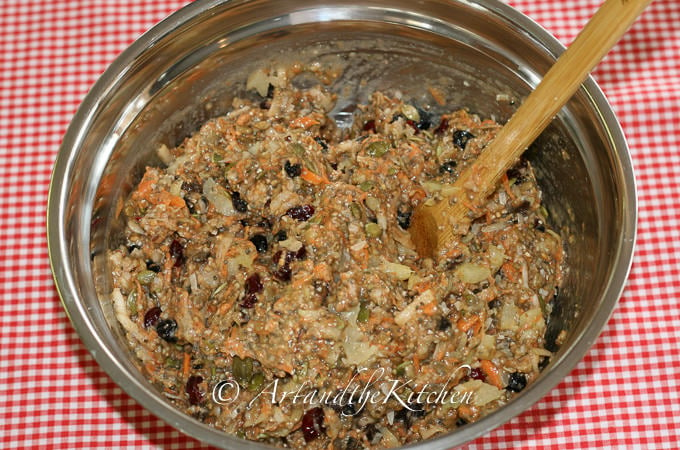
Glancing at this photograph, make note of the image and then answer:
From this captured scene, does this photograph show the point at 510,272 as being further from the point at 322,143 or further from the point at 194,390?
the point at 194,390

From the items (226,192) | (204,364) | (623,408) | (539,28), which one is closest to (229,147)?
(226,192)

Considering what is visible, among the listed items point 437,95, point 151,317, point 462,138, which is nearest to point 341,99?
point 437,95

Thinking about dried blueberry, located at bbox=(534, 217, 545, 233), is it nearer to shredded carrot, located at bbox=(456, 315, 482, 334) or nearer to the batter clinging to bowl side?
the batter clinging to bowl side

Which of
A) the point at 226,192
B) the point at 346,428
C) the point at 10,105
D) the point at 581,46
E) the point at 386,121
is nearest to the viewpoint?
the point at 581,46

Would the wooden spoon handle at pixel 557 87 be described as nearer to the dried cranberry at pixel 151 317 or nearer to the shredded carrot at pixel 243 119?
the shredded carrot at pixel 243 119

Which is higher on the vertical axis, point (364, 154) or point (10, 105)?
point (364, 154)

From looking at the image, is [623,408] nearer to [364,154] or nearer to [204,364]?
[364,154]
